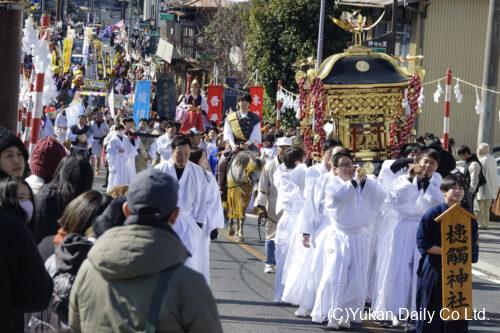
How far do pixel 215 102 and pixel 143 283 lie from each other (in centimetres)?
2241

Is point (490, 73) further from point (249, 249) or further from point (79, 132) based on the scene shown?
point (79, 132)

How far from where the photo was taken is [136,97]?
2645cm

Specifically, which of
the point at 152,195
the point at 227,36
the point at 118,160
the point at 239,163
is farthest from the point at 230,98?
the point at 152,195

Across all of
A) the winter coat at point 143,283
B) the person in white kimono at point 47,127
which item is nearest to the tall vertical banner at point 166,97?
the person in white kimono at point 47,127

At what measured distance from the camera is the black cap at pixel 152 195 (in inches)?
161

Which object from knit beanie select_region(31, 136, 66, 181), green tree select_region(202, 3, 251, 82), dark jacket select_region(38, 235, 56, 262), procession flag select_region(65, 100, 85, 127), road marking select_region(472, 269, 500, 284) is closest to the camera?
dark jacket select_region(38, 235, 56, 262)

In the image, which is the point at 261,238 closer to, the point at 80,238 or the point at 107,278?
the point at 80,238

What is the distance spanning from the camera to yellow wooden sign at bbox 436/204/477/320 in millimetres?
8148

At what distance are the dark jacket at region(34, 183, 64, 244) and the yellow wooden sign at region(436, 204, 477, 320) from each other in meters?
3.11

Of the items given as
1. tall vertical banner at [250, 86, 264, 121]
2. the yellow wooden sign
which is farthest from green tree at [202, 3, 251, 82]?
the yellow wooden sign

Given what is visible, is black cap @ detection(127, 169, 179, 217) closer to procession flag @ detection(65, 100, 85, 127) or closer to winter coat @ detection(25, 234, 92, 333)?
winter coat @ detection(25, 234, 92, 333)

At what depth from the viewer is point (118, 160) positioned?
21.6 metres

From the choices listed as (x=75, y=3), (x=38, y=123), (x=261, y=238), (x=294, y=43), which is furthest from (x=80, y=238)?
(x=75, y=3)

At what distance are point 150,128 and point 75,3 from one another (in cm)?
10374
